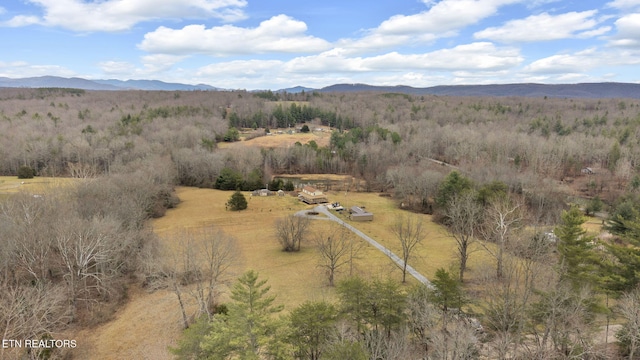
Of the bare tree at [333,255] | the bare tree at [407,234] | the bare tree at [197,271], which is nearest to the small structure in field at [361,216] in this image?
the bare tree at [407,234]

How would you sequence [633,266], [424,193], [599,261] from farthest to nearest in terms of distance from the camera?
[424,193]
[599,261]
[633,266]

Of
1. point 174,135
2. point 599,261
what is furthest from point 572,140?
point 174,135

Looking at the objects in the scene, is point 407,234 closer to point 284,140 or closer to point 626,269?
point 626,269

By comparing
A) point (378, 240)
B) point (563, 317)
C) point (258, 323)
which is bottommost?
point (378, 240)

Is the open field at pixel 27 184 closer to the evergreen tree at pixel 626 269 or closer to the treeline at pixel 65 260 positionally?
the treeline at pixel 65 260

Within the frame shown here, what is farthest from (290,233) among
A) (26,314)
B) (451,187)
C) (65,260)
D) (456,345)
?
(456,345)

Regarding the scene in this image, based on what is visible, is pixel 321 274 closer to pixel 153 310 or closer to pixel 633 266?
pixel 153 310

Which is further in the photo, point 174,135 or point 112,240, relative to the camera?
point 174,135
